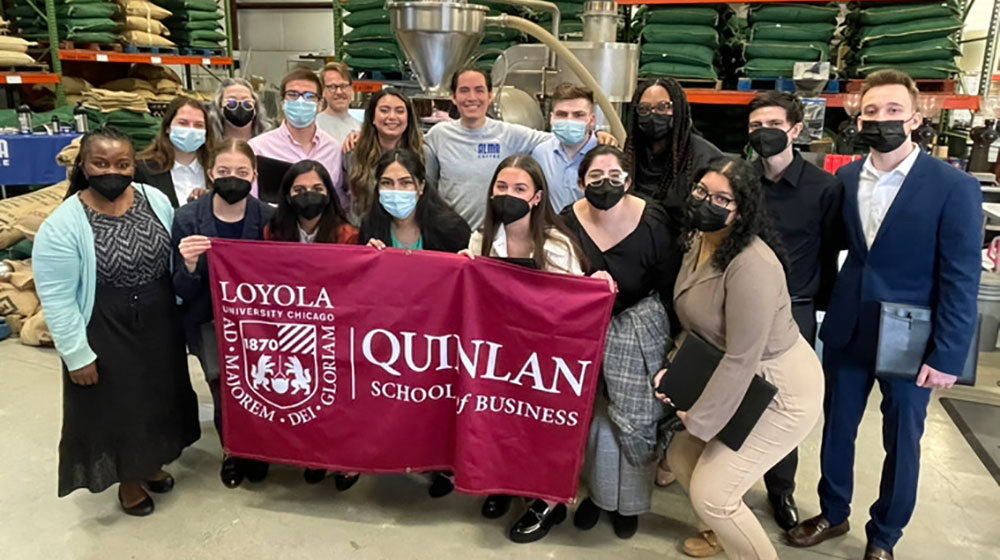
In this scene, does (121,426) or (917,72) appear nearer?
(121,426)

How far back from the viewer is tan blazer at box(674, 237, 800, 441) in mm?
1982

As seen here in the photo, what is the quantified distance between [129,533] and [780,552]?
2.27 m

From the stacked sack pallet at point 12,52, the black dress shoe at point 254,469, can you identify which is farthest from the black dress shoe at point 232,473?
the stacked sack pallet at point 12,52

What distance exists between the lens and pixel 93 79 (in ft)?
26.0

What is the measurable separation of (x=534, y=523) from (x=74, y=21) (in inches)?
245

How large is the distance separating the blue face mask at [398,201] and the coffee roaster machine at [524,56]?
47cm

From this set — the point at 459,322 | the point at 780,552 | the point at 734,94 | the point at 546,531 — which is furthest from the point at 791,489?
the point at 734,94

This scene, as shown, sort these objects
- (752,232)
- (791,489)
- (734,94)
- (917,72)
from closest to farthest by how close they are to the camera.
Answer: (752,232) → (791,489) → (917,72) → (734,94)

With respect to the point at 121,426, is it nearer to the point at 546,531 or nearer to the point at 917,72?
the point at 546,531

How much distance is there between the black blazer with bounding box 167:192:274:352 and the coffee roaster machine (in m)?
0.80

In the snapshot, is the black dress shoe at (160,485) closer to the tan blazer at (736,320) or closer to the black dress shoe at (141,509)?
the black dress shoe at (141,509)

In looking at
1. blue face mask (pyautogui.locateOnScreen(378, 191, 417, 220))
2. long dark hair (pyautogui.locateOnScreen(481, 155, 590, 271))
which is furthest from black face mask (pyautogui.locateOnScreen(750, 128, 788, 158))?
blue face mask (pyautogui.locateOnScreen(378, 191, 417, 220))

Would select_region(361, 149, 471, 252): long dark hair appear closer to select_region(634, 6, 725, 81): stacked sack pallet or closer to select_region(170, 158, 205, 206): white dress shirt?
select_region(170, 158, 205, 206): white dress shirt

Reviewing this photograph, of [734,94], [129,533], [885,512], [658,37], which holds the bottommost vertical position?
[129,533]
